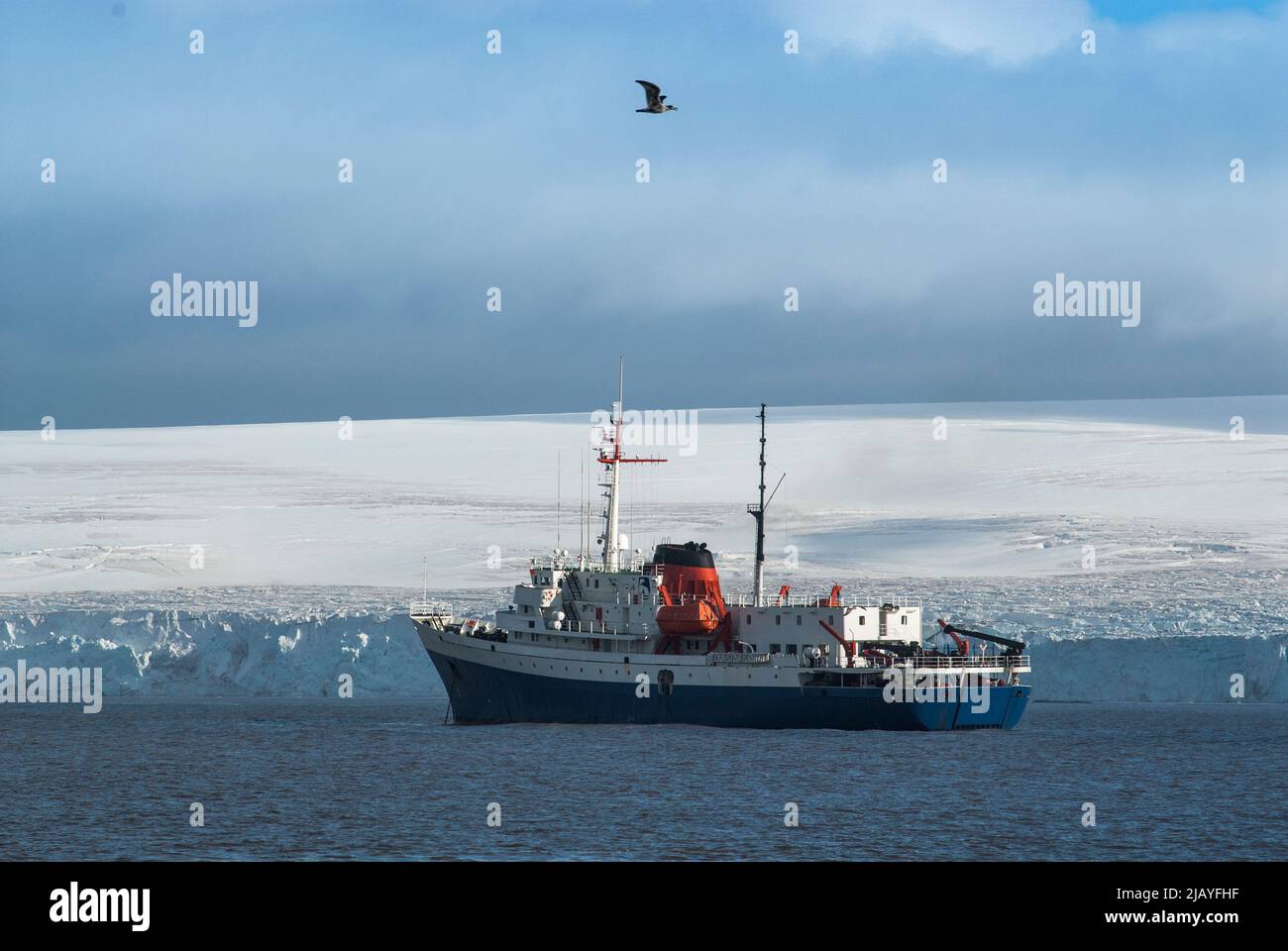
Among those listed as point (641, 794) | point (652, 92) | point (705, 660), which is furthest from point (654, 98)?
point (705, 660)

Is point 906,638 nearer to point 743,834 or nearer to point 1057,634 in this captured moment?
point 743,834

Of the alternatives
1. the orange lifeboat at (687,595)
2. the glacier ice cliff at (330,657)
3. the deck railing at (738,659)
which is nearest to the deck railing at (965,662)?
the deck railing at (738,659)

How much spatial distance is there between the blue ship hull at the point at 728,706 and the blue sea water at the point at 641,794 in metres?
0.74

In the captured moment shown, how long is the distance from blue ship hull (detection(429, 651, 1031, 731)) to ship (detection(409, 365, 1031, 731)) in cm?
5

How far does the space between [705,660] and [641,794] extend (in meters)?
20.1

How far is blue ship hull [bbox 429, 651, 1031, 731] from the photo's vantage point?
197 feet

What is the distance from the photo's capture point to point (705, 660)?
201ft

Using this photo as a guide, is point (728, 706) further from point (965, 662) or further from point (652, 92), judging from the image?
point (652, 92)

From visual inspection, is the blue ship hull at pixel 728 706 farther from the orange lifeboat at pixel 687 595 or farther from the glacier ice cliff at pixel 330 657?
the glacier ice cliff at pixel 330 657

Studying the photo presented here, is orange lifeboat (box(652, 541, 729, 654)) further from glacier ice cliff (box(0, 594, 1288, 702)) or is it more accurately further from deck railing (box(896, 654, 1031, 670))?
glacier ice cliff (box(0, 594, 1288, 702))

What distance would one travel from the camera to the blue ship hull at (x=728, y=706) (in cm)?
5994

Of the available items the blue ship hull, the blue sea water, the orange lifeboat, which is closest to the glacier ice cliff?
the blue sea water
